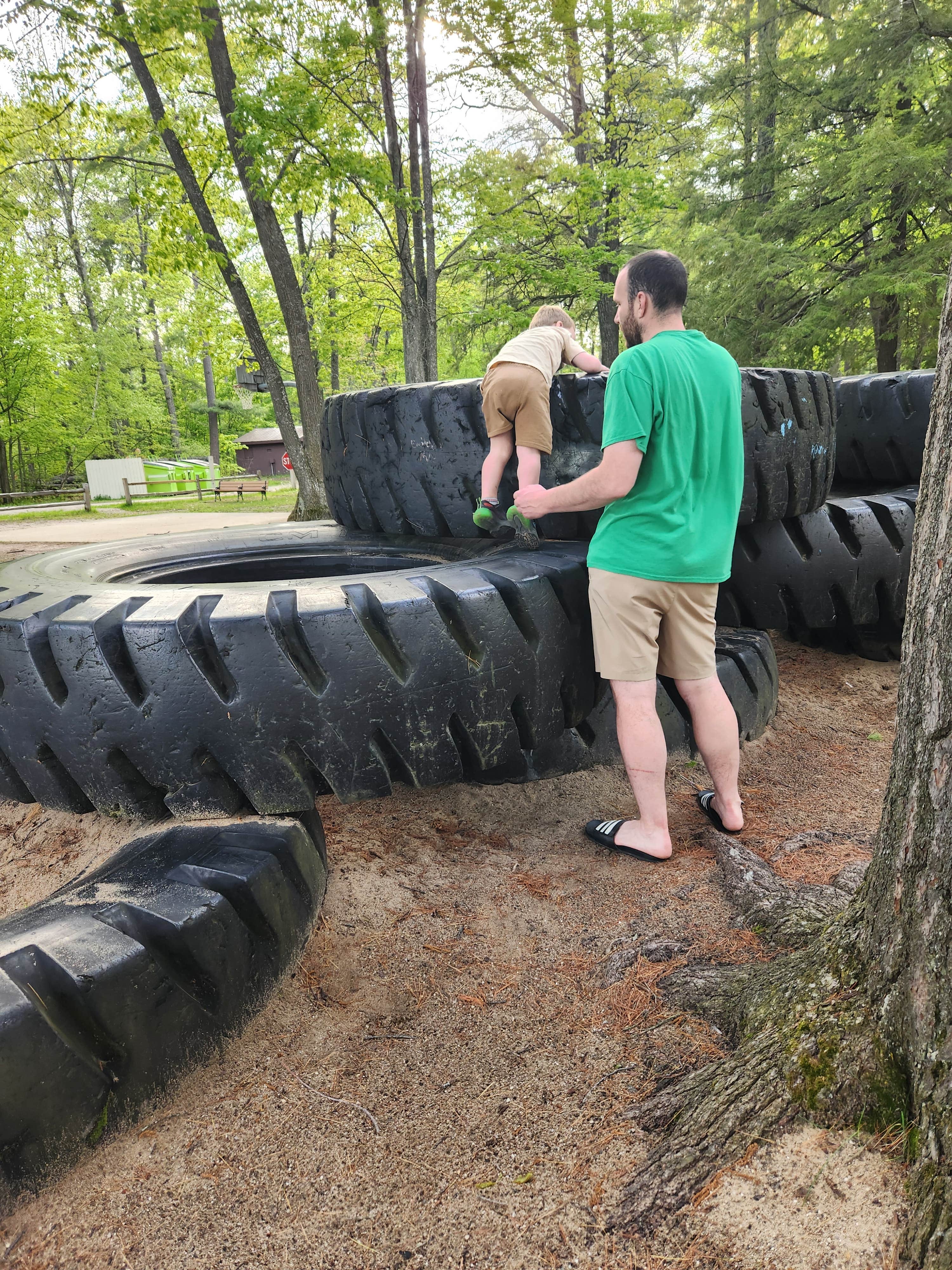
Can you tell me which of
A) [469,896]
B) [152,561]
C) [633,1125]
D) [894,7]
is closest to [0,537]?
[152,561]

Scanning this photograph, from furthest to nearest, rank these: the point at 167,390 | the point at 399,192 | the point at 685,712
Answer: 1. the point at 167,390
2. the point at 399,192
3. the point at 685,712

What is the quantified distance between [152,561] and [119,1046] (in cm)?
265

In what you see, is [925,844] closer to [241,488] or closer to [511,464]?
[511,464]

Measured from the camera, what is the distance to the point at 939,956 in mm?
1078

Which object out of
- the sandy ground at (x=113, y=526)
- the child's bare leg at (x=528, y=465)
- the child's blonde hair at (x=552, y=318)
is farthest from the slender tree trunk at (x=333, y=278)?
the child's bare leg at (x=528, y=465)

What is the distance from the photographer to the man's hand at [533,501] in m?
2.49

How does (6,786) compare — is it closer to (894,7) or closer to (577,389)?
(577,389)

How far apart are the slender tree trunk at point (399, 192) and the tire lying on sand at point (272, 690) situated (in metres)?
8.44

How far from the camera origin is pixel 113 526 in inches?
584

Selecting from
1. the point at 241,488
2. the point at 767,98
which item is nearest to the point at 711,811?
the point at 767,98

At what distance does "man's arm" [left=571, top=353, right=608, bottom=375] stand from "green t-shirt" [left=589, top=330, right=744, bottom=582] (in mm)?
1031

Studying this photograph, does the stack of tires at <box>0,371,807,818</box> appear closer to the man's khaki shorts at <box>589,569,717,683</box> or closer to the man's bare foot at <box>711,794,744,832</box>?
the man's khaki shorts at <box>589,569,717,683</box>

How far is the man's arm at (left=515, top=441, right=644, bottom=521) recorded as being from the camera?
224cm

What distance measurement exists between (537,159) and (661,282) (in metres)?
15.3
